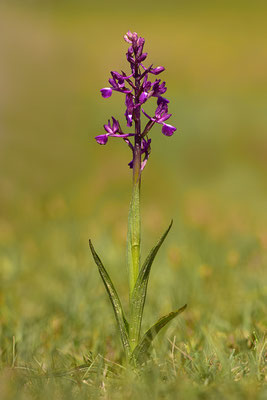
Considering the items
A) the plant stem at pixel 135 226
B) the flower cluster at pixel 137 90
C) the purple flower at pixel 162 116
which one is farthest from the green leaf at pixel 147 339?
the purple flower at pixel 162 116

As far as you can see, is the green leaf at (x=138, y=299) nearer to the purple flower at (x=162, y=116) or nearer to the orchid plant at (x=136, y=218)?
the orchid plant at (x=136, y=218)

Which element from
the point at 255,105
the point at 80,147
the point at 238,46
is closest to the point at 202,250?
the point at 80,147

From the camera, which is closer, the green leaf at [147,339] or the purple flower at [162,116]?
the green leaf at [147,339]

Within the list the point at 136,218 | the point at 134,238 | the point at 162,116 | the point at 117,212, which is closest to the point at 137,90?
the point at 162,116

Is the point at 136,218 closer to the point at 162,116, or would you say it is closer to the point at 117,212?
the point at 162,116

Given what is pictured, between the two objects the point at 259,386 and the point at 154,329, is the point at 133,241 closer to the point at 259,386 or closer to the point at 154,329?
the point at 154,329

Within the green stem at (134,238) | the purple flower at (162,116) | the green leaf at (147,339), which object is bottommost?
the green leaf at (147,339)
